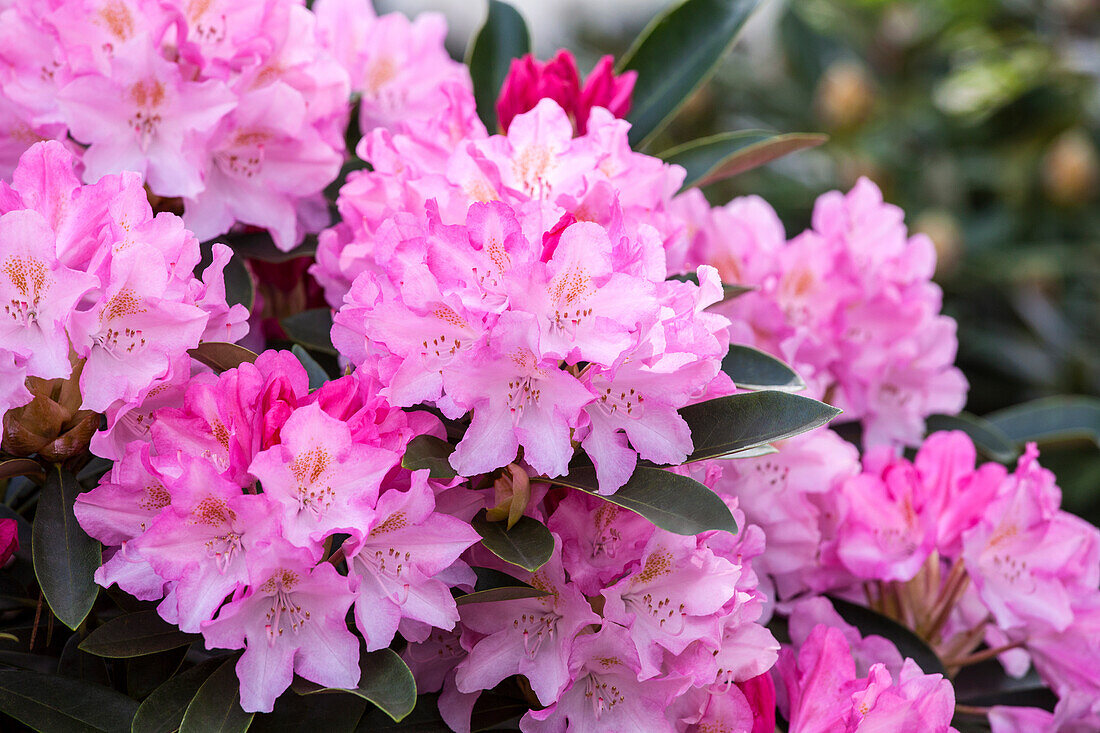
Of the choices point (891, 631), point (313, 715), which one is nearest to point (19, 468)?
point (313, 715)

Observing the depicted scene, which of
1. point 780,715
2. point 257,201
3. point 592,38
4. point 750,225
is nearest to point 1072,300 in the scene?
point 592,38

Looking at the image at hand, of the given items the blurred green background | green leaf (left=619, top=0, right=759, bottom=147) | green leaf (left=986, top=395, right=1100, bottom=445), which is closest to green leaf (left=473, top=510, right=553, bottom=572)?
green leaf (left=619, top=0, right=759, bottom=147)

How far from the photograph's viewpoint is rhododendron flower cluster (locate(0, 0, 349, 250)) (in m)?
0.77

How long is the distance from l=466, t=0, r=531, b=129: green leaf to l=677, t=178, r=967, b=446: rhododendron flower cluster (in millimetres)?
223

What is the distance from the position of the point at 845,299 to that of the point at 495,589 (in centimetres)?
51

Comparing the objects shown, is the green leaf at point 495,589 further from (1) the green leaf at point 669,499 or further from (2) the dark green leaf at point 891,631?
(2) the dark green leaf at point 891,631

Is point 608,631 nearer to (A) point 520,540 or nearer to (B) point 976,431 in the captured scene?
(A) point 520,540

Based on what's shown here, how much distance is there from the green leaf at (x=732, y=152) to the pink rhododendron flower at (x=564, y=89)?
9 centimetres

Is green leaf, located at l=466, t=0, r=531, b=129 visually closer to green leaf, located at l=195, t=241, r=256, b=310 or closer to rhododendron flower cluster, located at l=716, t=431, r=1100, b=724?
green leaf, located at l=195, t=241, r=256, b=310

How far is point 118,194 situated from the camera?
0.67 metres

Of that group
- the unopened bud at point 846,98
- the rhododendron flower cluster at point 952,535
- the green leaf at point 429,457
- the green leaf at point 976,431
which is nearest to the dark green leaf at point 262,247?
the green leaf at point 429,457

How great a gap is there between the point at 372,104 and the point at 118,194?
14.5 inches

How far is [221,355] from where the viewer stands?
0.70m

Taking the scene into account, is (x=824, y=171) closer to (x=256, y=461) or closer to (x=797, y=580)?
(x=797, y=580)
